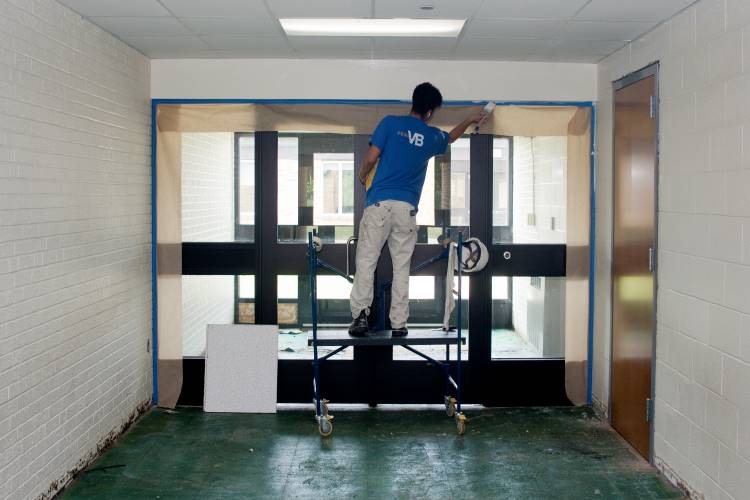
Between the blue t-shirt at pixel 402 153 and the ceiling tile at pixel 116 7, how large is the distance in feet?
4.93

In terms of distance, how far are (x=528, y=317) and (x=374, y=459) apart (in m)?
1.78

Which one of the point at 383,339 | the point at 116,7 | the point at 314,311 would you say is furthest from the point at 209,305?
the point at 116,7

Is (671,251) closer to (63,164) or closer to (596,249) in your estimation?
(596,249)

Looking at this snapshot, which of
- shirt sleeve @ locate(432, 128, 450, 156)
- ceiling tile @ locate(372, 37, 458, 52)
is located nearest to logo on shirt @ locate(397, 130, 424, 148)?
shirt sleeve @ locate(432, 128, 450, 156)

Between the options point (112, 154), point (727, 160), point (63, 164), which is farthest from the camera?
point (112, 154)

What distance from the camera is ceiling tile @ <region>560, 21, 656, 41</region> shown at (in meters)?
4.50

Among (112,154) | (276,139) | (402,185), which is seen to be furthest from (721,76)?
(112,154)

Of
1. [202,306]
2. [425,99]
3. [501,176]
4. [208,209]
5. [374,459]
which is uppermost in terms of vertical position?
[425,99]

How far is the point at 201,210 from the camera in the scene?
5883 mm

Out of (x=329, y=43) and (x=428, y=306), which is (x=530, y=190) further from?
(x=329, y=43)

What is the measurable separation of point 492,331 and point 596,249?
98 cm

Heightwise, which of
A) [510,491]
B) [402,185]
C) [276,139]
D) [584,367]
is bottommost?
[510,491]

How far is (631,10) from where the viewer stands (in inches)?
164

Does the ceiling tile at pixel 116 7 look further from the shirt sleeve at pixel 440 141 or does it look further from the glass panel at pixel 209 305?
the glass panel at pixel 209 305
